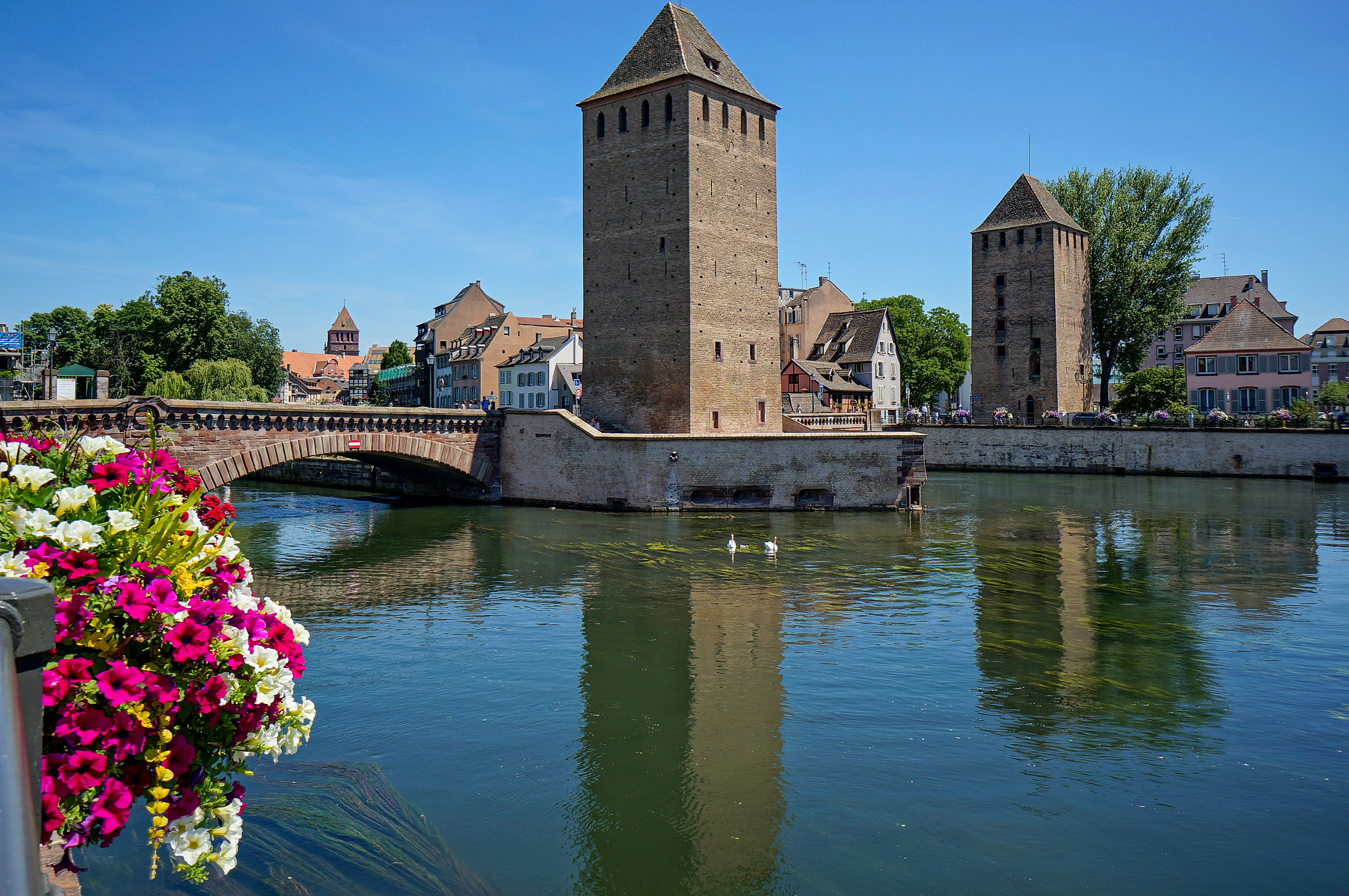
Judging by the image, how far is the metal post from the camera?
2.14 m

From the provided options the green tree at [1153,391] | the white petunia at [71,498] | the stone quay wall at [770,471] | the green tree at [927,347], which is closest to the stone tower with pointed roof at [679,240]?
the stone quay wall at [770,471]

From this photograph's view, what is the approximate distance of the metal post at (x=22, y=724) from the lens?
7.04 feet

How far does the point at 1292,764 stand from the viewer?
30.5ft

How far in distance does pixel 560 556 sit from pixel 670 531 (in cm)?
476

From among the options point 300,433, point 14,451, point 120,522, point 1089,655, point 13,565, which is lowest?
point 1089,655

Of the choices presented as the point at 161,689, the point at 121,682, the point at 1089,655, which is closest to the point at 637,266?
the point at 1089,655

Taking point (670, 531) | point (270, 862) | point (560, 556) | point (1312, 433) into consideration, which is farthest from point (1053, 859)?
point (1312, 433)

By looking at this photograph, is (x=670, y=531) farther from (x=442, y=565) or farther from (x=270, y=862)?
(x=270, y=862)

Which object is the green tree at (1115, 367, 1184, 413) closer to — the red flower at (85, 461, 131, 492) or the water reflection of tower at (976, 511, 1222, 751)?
the water reflection of tower at (976, 511, 1222, 751)

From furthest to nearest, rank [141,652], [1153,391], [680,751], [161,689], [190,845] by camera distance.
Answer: [1153,391]
[680,751]
[190,845]
[141,652]
[161,689]

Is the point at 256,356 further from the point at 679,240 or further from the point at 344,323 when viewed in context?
the point at 344,323

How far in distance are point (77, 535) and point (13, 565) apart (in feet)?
0.71

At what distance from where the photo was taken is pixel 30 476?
3.77m

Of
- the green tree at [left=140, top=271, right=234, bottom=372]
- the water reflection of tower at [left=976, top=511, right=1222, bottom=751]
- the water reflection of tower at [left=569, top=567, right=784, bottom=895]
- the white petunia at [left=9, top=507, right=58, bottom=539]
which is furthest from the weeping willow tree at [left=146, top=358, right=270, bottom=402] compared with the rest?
the white petunia at [left=9, top=507, right=58, bottom=539]
